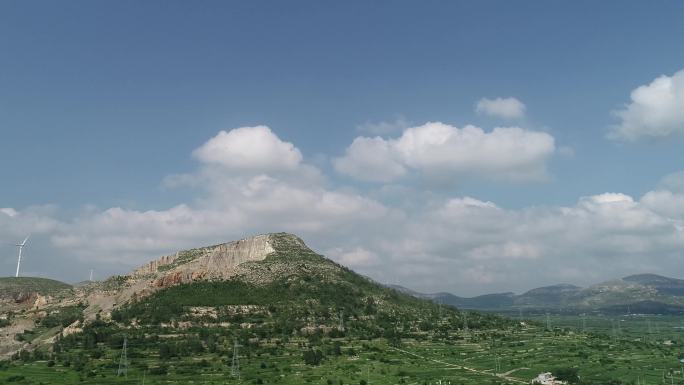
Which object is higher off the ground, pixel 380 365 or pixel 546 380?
pixel 380 365

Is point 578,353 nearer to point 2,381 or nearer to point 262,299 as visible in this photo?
point 262,299

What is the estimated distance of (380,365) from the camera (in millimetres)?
131750

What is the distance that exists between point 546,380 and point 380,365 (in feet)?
120

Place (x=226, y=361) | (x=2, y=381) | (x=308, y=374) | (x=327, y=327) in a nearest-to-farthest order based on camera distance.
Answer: (x=2, y=381) → (x=308, y=374) → (x=226, y=361) → (x=327, y=327)

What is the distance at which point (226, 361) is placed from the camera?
137m

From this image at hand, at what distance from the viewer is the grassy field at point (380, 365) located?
117750mm

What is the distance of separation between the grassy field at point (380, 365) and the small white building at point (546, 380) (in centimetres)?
254

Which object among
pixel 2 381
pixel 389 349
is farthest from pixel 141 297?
pixel 389 349

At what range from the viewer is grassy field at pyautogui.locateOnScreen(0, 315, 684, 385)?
386ft

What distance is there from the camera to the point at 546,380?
385 ft

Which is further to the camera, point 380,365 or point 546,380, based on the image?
point 380,365

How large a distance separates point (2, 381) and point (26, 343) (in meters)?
59.8

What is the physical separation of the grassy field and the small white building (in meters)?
2.54

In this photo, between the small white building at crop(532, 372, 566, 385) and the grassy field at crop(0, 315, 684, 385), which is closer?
the small white building at crop(532, 372, 566, 385)
